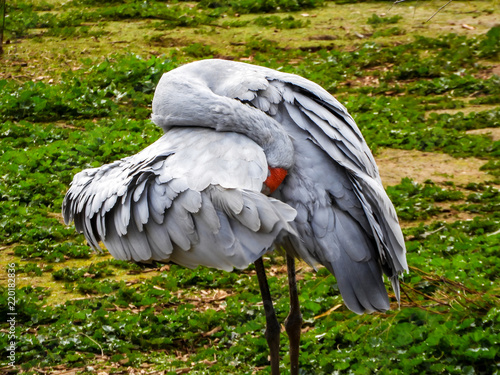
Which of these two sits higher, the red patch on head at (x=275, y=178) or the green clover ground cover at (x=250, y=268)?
the red patch on head at (x=275, y=178)

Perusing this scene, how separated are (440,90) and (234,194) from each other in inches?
233

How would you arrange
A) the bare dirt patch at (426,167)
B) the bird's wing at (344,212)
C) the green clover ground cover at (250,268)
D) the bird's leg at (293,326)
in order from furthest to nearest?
the bare dirt patch at (426,167), the green clover ground cover at (250,268), the bird's leg at (293,326), the bird's wing at (344,212)

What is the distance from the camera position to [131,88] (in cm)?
850

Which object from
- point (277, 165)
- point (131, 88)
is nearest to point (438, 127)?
point (131, 88)

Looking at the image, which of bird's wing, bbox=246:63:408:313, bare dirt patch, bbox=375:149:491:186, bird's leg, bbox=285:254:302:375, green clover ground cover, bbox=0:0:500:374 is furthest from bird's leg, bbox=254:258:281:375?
bare dirt patch, bbox=375:149:491:186

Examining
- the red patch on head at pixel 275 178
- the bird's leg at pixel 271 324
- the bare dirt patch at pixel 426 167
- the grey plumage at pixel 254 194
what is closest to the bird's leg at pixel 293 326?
the bird's leg at pixel 271 324

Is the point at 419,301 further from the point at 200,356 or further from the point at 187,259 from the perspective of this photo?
the point at 187,259

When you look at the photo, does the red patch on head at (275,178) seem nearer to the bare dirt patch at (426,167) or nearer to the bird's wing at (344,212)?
the bird's wing at (344,212)

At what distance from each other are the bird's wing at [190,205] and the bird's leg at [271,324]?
56cm

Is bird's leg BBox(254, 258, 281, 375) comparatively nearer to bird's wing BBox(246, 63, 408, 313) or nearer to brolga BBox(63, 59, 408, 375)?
brolga BBox(63, 59, 408, 375)

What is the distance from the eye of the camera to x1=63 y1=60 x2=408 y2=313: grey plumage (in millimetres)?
3115

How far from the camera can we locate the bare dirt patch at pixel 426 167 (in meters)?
6.39

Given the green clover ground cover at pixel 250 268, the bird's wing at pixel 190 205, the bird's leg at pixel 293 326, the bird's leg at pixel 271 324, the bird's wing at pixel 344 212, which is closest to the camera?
the bird's wing at pixel 190 205

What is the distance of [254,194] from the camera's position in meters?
3.06
